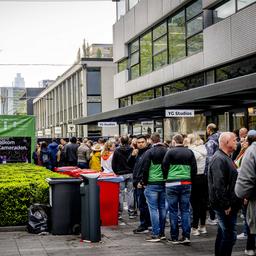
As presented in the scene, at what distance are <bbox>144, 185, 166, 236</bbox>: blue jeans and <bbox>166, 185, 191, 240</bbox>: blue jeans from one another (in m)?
0.43

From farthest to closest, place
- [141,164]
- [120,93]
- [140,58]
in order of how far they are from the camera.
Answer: [120,93]
[140,58]
[141,164]

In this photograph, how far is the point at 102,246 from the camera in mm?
9805

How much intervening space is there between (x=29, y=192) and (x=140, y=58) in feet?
66.3

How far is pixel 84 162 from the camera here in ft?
63.5

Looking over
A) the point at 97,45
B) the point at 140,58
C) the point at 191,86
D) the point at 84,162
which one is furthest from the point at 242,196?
the point at 97,45

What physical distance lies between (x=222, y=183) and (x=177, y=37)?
18.2 metres

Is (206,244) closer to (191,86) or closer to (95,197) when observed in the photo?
(95,197)

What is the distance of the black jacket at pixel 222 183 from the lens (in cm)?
750

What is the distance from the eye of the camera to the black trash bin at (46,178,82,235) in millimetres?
10844

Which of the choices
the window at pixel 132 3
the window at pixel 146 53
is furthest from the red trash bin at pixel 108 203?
the window at pixel 132 3

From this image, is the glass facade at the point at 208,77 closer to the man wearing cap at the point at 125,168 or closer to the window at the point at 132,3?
the window at the point at 132,3

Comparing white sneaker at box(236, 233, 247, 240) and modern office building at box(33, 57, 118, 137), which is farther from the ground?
modern office building at box(33, 57, 118, 137)

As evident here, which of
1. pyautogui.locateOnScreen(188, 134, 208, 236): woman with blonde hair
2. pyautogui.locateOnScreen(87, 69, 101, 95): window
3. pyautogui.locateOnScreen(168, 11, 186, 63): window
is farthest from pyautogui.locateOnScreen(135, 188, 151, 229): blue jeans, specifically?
pyautogui.locateOnScreen(87, 69, 101, 95): window

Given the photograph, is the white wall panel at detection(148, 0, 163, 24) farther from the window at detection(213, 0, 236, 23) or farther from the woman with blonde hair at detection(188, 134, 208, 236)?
the woman with blonde hair at detection(188, 134, 208, 236)
